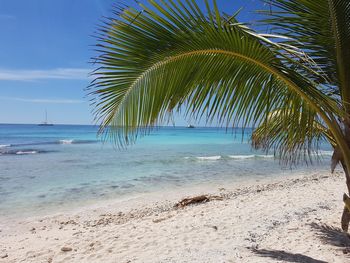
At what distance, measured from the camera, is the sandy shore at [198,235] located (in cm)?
431

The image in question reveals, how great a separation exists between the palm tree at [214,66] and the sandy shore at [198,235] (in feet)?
7.13

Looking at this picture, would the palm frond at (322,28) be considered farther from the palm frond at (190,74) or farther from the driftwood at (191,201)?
the driftwood at (191,201)

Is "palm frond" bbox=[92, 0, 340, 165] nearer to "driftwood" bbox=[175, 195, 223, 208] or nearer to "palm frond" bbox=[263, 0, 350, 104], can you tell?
"palm frond" bbox=[263, 0, 350, 104]

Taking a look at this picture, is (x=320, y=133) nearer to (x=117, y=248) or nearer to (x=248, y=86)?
(x=248, y=86)

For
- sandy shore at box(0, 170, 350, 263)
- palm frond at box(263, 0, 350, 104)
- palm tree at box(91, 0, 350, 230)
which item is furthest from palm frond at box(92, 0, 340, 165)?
sandy shore at box(0, 170, 350, 263)

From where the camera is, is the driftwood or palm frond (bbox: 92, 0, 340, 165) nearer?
palm frond (bbox: 92, 0, 340, 165)

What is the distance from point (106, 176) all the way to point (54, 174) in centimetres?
222

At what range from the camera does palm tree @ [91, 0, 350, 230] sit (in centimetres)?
223

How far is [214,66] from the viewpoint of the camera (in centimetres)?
242

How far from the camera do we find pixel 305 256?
3963 mm

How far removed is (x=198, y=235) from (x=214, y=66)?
3476 mm

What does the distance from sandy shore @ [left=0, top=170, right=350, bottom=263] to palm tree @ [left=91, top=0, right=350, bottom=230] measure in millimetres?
Result: 2174

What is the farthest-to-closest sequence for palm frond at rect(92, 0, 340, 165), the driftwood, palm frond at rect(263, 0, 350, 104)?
the driftwood < palm frond at rect(263, 0, 350, 104) < palm frond at rect(92, 0, 340, 165)

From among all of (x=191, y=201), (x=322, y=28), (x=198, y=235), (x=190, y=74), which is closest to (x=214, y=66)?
(x=190, y=74)
